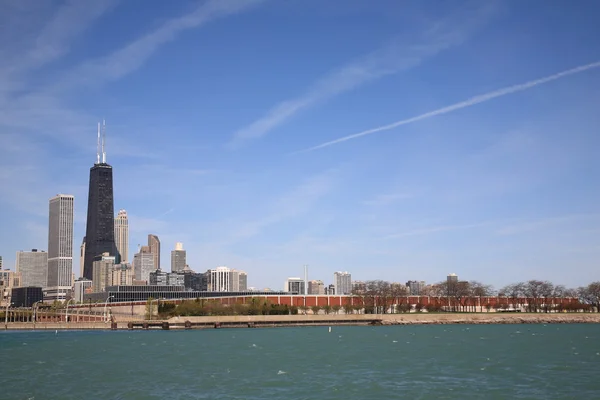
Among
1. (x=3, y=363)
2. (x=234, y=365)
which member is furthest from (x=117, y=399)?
(x=3, y=363)

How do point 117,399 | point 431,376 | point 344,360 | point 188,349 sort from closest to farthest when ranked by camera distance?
point 117,399 → point 431,376 → point 344,360 → point 188,349

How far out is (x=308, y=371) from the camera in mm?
76562

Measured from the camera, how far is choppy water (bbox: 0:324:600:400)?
60.7 meters

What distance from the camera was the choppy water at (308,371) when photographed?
199 feet

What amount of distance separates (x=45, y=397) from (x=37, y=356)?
154ft

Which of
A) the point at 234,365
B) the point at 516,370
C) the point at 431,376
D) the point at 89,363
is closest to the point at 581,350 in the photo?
the point at 516,370

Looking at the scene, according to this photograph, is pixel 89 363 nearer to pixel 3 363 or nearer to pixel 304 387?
pixel 3 363

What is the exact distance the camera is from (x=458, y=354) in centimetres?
9650

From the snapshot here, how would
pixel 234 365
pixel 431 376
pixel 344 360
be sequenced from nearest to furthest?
pixel 431 376
pixel 234 365
pixel 344 360

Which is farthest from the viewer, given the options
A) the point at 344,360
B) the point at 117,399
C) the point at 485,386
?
the point at 344,360

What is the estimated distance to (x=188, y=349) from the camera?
111 m

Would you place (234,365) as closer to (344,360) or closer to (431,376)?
(344,360)

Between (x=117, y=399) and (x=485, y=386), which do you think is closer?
(x=117, y=399)

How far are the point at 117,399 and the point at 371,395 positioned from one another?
21.2 meters
